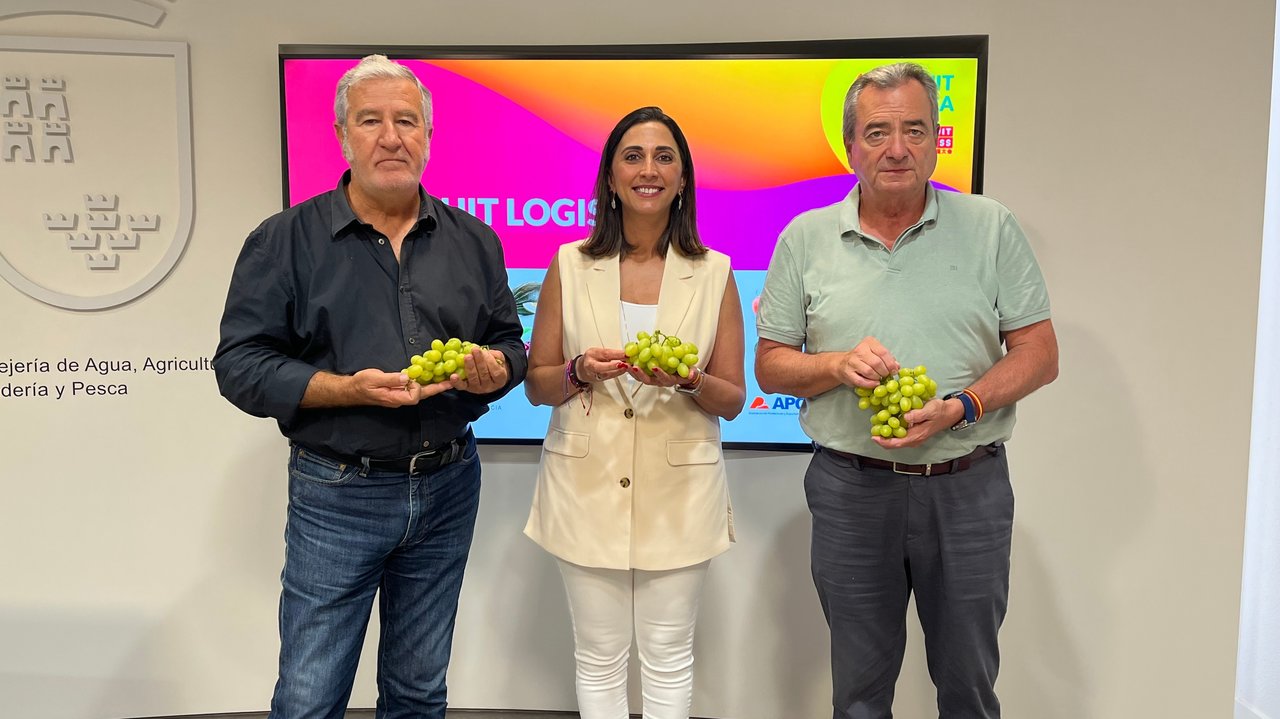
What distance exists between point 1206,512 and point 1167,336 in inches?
24.4

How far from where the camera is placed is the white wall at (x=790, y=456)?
255cm

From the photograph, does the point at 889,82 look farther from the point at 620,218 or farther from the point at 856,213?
the point at 620,218

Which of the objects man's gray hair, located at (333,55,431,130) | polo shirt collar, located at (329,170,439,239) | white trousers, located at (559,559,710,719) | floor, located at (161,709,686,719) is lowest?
floor, located at (161,709,686,719)

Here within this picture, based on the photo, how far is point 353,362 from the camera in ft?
5.55

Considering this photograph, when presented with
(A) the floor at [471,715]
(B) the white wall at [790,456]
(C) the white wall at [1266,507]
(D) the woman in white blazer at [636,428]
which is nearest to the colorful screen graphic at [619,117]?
(B) the white wall at [790,456]

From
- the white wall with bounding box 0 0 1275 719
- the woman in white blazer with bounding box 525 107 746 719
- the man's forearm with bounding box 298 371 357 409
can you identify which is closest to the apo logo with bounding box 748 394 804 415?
the white wall with bounding box 0 0 1275 719

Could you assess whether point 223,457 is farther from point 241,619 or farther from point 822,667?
point 822,667

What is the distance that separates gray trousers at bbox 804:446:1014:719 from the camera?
178cm

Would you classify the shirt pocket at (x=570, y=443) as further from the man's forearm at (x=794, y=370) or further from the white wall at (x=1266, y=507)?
the white wall at (x=1266, y=507)

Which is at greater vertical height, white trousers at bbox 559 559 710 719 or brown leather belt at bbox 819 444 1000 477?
brown leather belt at bbox 819 444 1000 477

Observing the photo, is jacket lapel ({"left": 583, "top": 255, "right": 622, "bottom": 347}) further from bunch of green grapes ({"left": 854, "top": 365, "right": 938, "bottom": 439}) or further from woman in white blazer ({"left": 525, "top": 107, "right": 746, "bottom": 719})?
bunch of green grapes ({"left": 854, "top": 365, "right": 938, "bottom": 439})

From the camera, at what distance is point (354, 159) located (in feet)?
5.66

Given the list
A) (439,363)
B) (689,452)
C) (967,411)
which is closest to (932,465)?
(967,411)

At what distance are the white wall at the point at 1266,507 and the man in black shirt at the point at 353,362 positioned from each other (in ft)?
8.26
